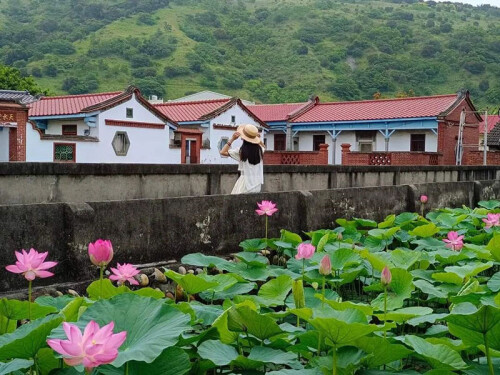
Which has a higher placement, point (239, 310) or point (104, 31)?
point (104, 31)

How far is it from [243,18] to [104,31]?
915 inches

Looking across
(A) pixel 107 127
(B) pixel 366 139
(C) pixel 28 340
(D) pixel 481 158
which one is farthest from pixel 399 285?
(B) pixel 366 139

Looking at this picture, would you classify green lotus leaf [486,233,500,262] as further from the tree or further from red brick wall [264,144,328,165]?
the tree

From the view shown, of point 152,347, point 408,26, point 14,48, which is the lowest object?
point 152,347

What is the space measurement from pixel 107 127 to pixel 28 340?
71.1 ft

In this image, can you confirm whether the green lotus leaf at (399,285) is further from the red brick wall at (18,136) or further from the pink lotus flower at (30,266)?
the red brick wall at (18,136)

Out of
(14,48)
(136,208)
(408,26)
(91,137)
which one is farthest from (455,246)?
(408,26)

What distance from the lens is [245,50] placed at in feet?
258

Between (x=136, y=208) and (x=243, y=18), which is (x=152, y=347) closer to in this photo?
(x=136, y=208)

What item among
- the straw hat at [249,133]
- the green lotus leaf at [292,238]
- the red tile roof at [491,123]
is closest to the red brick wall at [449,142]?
the red tile roof at [491,123]

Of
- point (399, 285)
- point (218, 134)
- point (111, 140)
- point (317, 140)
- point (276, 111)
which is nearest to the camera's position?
point (399, 285)

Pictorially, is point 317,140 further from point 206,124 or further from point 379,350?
point 379,350

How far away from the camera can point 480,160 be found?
25.5 m

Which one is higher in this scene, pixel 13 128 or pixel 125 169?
pixel 13 128
